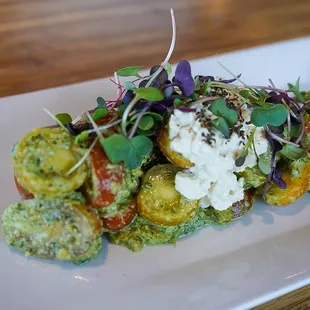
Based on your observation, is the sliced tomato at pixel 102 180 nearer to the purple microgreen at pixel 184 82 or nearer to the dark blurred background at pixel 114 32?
the purple microgreen at pixel 184 82

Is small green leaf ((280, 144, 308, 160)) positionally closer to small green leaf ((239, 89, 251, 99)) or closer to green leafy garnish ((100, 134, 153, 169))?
small green leaf ((239, 89, 251, 99))

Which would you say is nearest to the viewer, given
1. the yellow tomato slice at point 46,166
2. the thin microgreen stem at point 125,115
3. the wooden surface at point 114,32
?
the yellow tomato slice at point 46,166

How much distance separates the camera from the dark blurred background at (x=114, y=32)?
2314 mm

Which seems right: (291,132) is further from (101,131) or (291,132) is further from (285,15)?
(285,15)

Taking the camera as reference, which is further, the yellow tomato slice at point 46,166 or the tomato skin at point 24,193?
the tomato skin at point 24,193

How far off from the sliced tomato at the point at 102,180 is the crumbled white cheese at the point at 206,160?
160mm

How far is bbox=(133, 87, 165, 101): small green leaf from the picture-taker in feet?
4.50

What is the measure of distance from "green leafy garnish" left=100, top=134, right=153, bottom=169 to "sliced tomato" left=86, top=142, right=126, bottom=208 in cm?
2

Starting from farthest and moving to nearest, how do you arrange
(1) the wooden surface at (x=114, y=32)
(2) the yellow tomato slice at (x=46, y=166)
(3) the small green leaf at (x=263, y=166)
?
(1) the wooden surface at (x=114, y=32) < (3) the small green leaf at (x=263, y=166) < (2) the yellow tomato slice at (x=46, y=166)

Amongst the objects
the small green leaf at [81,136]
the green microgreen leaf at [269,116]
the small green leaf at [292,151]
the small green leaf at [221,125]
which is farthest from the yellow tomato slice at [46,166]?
the small green leaf at [292,151]

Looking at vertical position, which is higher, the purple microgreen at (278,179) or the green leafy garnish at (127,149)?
the green leafy garnish at (127,149)

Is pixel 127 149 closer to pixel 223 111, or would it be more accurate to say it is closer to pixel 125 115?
pixel 125 115

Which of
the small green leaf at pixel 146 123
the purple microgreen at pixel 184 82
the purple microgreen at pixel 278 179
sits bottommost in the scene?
the purple microgreen at pixel 278 179

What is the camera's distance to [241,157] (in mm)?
1397
